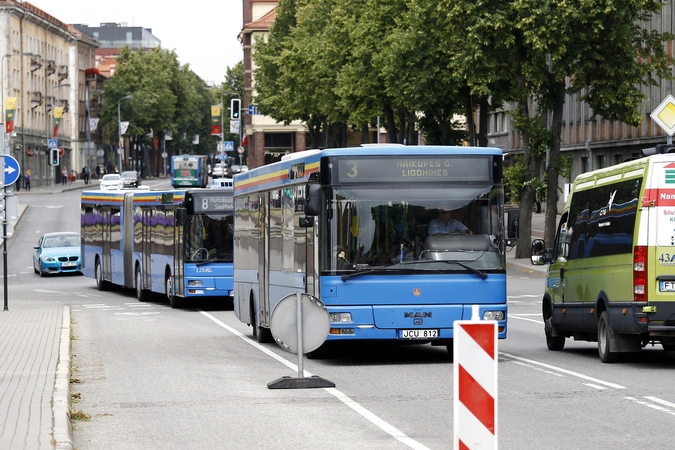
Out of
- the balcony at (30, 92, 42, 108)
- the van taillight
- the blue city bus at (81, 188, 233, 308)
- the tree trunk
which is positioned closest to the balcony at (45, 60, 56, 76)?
the balcony at (30, 92, 42, 108)

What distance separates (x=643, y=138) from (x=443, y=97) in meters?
11.8

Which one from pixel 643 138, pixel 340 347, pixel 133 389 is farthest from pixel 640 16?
pixel 133 389

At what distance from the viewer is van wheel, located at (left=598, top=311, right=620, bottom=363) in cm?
1717

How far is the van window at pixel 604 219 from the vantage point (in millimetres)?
16422

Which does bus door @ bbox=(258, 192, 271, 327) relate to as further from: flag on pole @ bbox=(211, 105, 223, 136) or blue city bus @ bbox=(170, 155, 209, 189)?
flag on pole @ bbox=(211, 105, 223, 136)

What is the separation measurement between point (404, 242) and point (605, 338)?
2716 millimetres

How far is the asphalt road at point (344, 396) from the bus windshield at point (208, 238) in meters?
7.22

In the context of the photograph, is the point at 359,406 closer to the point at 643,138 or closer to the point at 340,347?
the point at 340,347

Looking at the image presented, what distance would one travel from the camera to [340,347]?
67.0 feet

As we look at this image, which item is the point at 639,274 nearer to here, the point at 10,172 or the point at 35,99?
the point at 10,172

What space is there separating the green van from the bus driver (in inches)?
71.1

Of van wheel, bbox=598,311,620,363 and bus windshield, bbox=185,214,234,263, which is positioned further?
bus windshield, bbox=185,214,234,263

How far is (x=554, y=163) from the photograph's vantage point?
1823 inches

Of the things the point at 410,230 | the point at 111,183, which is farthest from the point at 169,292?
the point at 111,183
